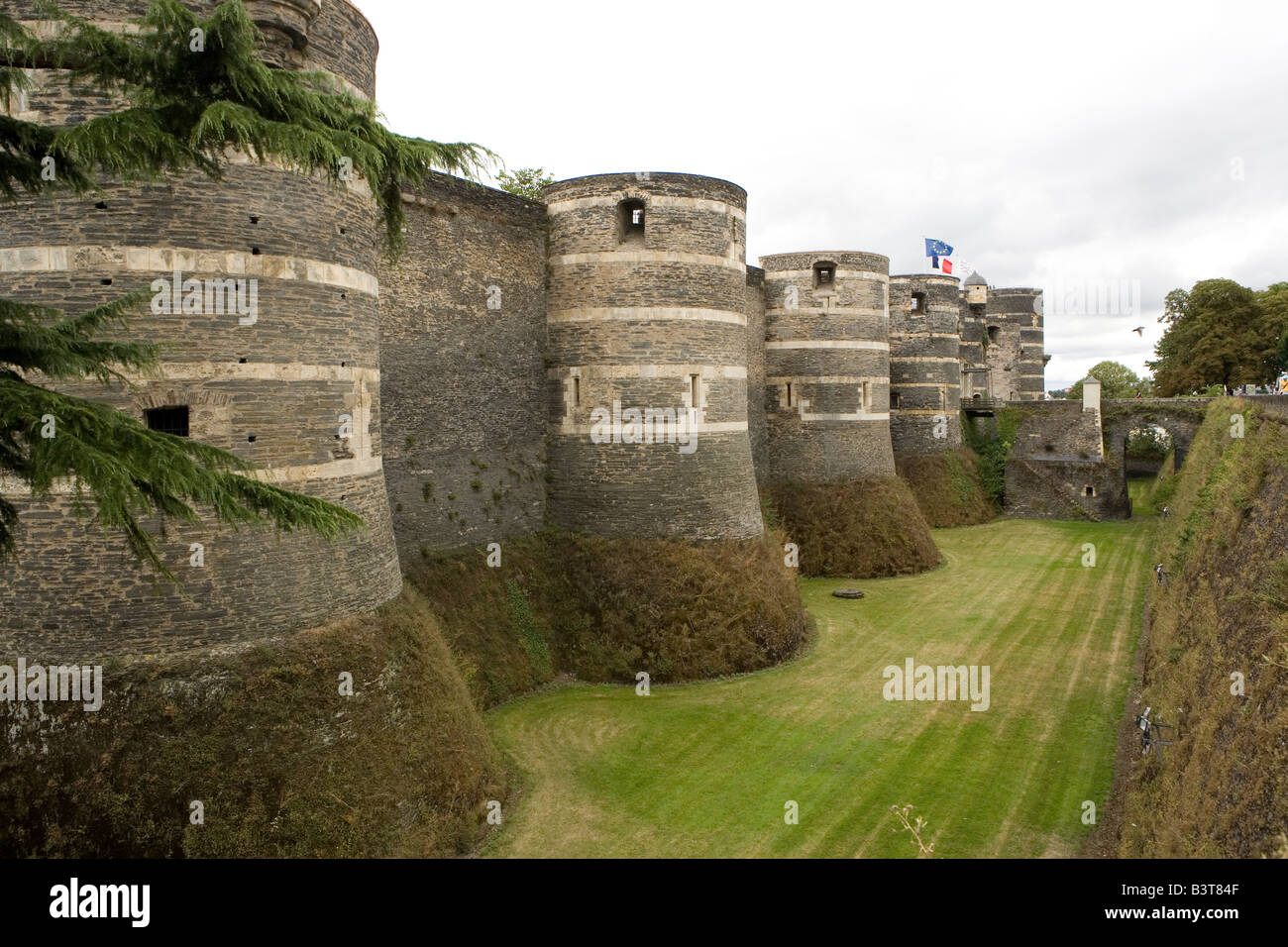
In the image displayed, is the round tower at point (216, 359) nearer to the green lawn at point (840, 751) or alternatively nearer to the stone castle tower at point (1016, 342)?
the green lawn at point (840, 751)

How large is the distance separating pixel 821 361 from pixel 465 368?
16.0m

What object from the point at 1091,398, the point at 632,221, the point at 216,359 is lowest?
the point at 216,359

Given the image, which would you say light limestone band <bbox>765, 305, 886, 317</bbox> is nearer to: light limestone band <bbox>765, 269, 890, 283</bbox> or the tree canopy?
light limestone band <bbox>765, 269, 890, 283</bbox>

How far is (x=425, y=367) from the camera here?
17828 millimetres

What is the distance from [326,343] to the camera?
11.9 meters

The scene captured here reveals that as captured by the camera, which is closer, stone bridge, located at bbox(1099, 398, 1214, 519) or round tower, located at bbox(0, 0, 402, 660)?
round tower, located at bbox(0, 0, 402, 660)

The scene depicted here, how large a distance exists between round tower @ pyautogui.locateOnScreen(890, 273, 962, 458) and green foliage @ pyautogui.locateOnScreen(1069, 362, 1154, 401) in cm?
6585

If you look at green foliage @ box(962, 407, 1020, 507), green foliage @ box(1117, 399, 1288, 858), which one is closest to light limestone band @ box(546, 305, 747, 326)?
green foliage @ box(1117, 399, 1288, 858)

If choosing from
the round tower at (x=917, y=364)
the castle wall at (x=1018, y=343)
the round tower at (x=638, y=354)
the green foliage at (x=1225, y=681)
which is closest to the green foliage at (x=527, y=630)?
the round tower at (x=638, y=354)

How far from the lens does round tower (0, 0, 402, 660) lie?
32.9 ft

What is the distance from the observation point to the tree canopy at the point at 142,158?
6031mm

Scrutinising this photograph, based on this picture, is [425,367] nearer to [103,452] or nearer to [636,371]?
[636,371]

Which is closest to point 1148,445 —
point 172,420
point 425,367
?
point 425,367

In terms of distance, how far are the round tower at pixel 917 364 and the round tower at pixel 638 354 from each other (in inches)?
808
